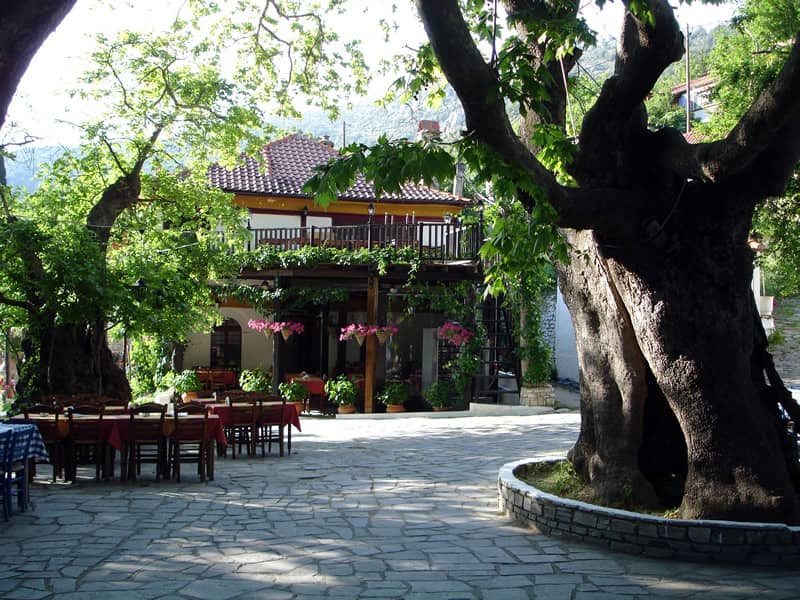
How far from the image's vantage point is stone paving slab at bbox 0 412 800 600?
5.47 m

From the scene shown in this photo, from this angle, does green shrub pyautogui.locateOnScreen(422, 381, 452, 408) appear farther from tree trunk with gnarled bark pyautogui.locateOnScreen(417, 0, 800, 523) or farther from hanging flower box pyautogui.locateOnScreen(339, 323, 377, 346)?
tree trunk with gnarled bark pyautogui.locateOnScreen(417, 0, 800, 523)

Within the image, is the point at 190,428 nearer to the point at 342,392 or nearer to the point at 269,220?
A: the point at 342,392

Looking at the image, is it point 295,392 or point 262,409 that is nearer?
point 262,409

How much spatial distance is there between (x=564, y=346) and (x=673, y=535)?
75.1 ft

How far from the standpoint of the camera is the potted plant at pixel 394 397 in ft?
61.5

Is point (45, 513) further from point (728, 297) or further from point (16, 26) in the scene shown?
point (728, 297)

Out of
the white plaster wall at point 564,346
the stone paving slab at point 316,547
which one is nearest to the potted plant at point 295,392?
the stone paving slab at point 316,547

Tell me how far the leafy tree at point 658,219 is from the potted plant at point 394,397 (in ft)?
37.7

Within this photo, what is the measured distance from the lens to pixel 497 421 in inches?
661

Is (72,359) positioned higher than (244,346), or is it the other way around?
(244,346)

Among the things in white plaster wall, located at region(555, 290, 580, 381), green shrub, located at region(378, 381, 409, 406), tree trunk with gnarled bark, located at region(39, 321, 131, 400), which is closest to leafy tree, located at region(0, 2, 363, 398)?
tree trunk with gnarled bark, located at region(39, 321, 131, 400)

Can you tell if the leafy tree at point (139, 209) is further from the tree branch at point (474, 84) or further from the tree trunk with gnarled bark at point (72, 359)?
the tree branch at point (474, 84)

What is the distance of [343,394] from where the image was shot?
60.9 feet

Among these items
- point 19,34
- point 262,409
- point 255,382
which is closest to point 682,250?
point 19,34
